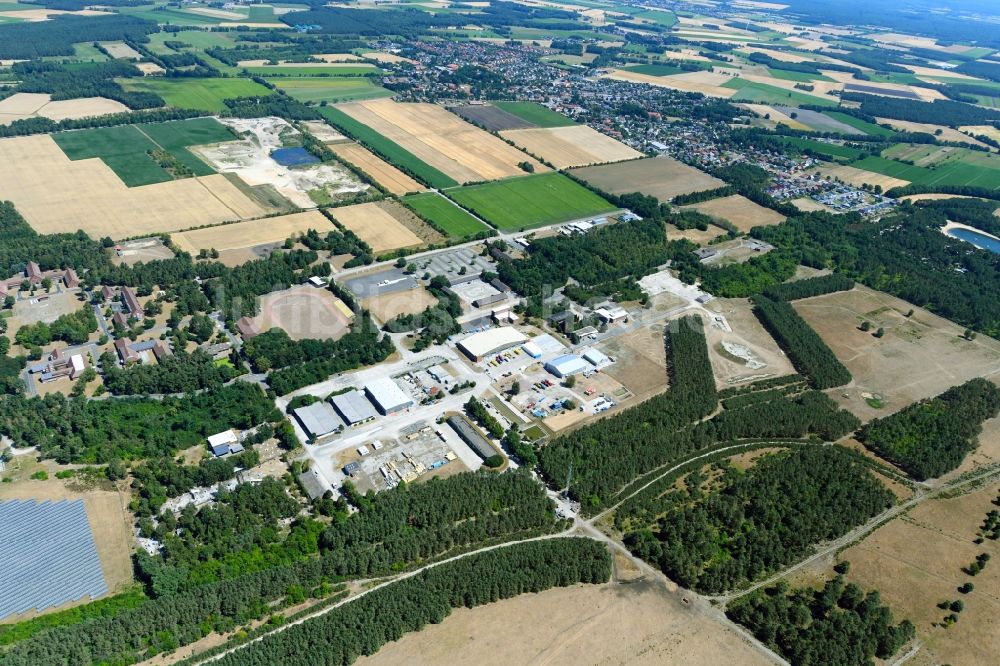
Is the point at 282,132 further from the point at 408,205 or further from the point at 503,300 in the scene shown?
the point at 503,300

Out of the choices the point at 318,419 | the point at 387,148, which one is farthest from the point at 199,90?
the point at 318,419

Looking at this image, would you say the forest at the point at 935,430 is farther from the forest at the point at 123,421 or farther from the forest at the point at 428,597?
the forest at the point at 123,421

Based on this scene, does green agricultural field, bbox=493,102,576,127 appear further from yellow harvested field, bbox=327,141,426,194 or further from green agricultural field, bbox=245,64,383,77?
yellow harvested field, bbox=327,141,426,194

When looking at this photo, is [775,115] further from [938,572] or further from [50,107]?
[50,107]

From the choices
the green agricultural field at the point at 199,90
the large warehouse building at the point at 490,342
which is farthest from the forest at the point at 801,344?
the green agricultural field at the point at 199,90

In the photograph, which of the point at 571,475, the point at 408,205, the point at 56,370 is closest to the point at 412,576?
the point at 571,475
